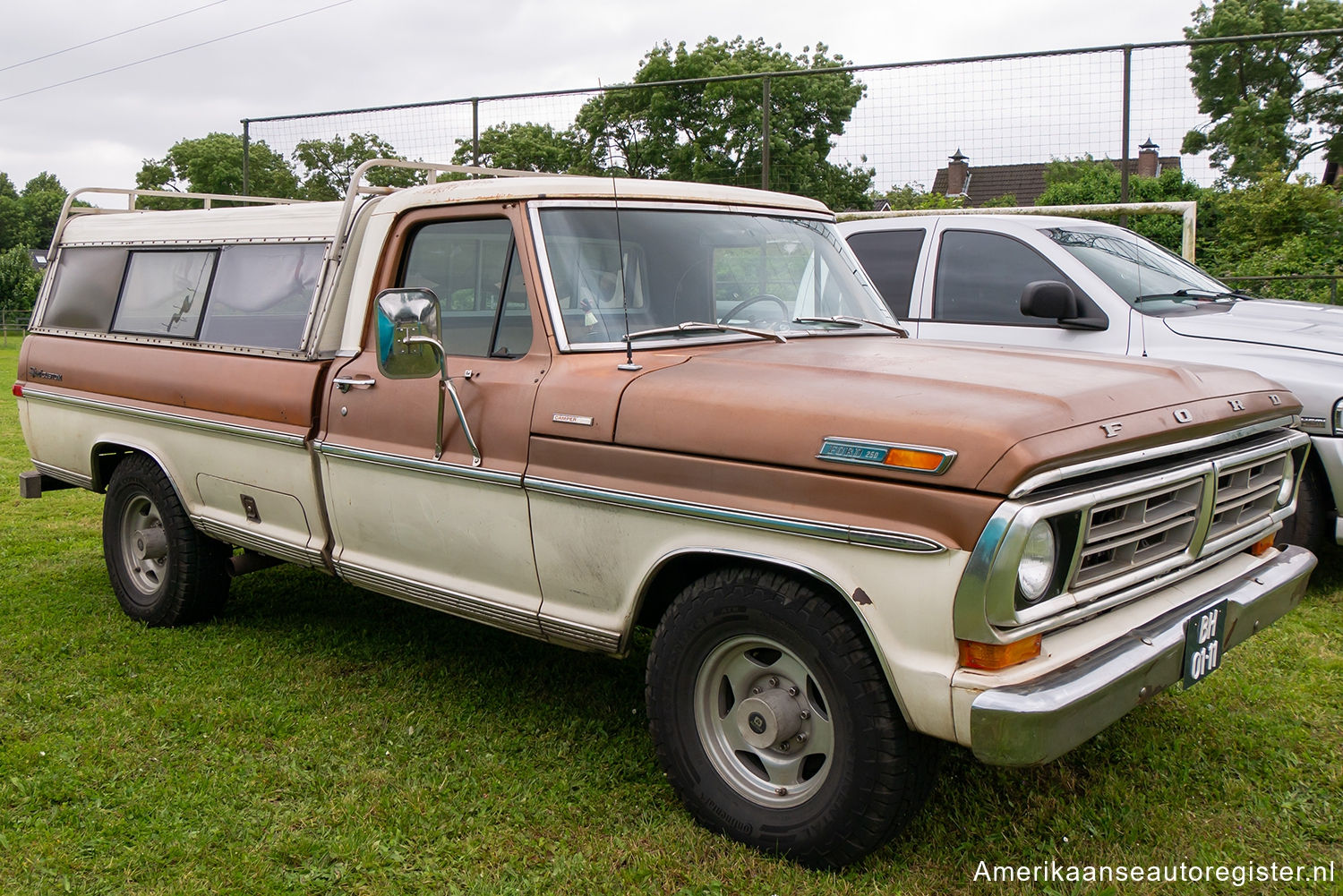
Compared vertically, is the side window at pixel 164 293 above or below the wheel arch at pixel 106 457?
above

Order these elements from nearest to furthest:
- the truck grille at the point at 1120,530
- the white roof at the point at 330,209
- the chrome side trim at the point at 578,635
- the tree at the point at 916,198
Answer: the truck grille at the point at 1120,530
the chrome side trim at the point at 578,635
the white roof at the point at 330,209
the tree at the point at 916,198

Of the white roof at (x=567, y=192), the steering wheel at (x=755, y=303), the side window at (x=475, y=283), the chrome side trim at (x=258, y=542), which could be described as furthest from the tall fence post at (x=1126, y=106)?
the chrome side trim at (x=258, y=542)

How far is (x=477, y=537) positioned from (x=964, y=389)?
5.75 ft

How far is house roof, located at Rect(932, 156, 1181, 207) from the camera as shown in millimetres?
9992

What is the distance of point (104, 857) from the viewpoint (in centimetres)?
321

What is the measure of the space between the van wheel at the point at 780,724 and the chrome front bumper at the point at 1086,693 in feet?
1.03

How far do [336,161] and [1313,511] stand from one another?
36.7 feet

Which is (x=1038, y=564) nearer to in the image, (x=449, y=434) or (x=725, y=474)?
(x=725, y=474)

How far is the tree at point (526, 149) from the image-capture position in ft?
36.5

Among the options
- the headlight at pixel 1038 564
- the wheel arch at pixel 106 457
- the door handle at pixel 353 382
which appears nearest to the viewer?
the headlight at pixel 1038 564

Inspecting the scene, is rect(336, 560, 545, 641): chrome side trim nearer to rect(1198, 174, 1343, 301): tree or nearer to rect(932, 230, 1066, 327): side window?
rect(932, 230, 1066, 327): side window

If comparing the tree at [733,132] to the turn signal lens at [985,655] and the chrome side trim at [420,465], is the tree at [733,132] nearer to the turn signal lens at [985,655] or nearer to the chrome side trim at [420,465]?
the chrome side trim at [420,465]

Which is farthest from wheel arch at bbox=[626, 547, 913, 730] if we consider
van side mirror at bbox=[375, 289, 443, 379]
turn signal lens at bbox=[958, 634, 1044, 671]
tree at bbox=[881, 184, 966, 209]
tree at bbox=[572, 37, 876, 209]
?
tree at bbox=[881, 184, 966, 209]

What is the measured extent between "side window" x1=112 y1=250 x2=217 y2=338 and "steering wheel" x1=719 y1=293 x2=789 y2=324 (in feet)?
8.60
